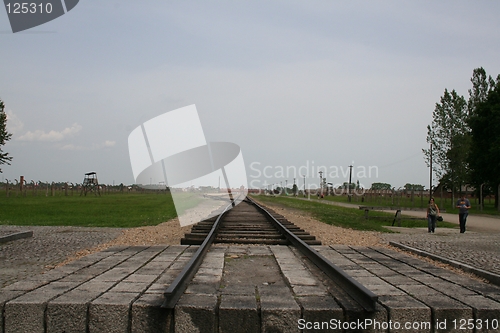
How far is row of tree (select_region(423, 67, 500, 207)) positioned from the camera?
3948cm

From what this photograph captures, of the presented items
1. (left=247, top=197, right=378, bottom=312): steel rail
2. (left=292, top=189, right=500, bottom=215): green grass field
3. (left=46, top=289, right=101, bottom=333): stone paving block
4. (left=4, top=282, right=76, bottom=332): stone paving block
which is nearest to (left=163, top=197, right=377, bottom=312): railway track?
(left=247, top=197, right=378, bottom=312): steel rail

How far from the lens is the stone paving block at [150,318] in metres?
3.60

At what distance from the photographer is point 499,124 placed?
1515 inches

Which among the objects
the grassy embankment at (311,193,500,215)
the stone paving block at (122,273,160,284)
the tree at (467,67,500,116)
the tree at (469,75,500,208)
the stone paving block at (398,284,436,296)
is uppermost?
the tree at (467,67,500,116)

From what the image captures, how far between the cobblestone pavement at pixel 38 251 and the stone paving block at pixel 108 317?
1599mm

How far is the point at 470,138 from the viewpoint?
4609 centimetres

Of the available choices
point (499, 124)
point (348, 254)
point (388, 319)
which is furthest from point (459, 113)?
point (388, 319)

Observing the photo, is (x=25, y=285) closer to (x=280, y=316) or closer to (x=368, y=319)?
(x=280, y=316)

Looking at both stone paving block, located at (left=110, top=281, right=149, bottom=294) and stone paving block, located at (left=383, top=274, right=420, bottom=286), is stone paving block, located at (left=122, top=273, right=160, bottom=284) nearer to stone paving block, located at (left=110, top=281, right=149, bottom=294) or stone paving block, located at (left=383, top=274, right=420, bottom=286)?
stone paving block, located at (left=110, top=281, right=149, bottom=294)

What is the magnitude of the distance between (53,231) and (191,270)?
7834mm

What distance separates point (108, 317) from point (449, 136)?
50.6 meters

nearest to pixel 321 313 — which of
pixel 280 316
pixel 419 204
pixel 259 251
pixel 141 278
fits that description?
pixel 280 316

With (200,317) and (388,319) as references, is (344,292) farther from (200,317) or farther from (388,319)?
(200,317)


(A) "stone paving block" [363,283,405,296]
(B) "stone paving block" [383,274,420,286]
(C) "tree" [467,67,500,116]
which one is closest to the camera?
(A) "stone paving block" [363,283,405,296]
